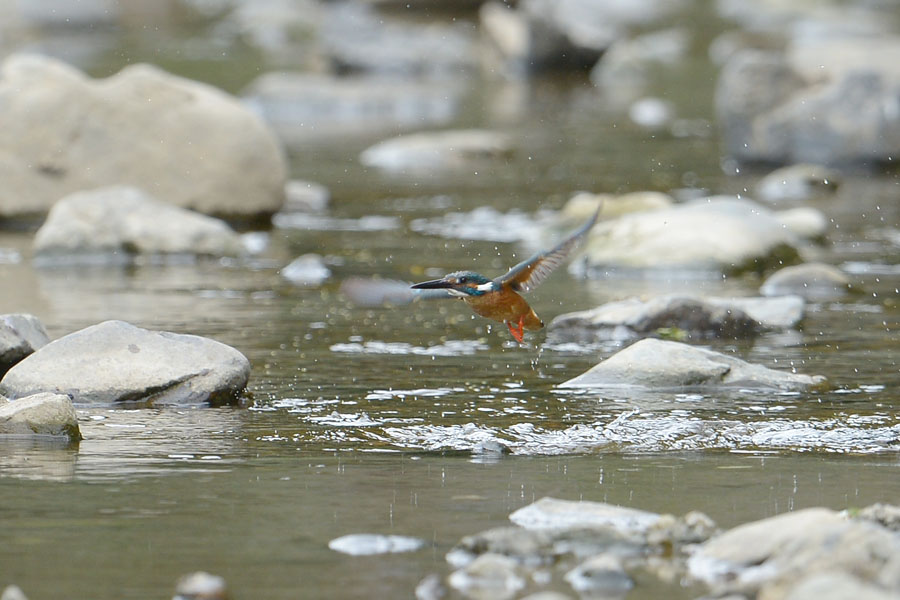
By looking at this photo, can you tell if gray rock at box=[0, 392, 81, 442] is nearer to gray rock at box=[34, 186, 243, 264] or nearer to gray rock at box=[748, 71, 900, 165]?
gray rock at box=[34, 186, 243, 264]

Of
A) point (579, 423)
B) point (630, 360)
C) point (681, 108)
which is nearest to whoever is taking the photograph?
point (579, 423)

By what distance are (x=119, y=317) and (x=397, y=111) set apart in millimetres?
15182

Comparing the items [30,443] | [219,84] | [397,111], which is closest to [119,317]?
[30,443]

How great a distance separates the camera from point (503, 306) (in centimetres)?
630

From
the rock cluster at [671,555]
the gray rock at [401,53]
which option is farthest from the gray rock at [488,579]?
the gray rock at [401,53]

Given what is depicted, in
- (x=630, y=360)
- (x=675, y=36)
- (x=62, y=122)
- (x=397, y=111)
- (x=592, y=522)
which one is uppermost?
(x=675, y=36)

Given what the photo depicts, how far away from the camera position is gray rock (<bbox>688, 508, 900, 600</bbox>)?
417 centimetres

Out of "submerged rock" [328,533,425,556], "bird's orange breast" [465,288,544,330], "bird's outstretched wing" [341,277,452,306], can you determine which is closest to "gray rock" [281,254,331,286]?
"bird's orange breast" [465,288,544,330]

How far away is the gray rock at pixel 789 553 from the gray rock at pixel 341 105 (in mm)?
17534

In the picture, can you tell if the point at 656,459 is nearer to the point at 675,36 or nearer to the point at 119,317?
the point at 119,317

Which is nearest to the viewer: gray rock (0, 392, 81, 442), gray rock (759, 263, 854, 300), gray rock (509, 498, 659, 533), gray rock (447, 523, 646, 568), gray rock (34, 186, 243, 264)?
gray rock (447, 523, 646, 568)

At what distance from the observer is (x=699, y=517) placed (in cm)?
475

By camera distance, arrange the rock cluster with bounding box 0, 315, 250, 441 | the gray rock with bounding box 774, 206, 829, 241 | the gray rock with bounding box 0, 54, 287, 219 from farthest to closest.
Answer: the gray rock with bounding box 0, 54, 287, 219
the gray rock with bounding box 774, 206, 829, 241
the rock cluster with bounding box 0, 315, 250, 441

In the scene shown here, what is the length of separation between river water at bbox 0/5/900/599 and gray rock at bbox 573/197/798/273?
0.69 feet
